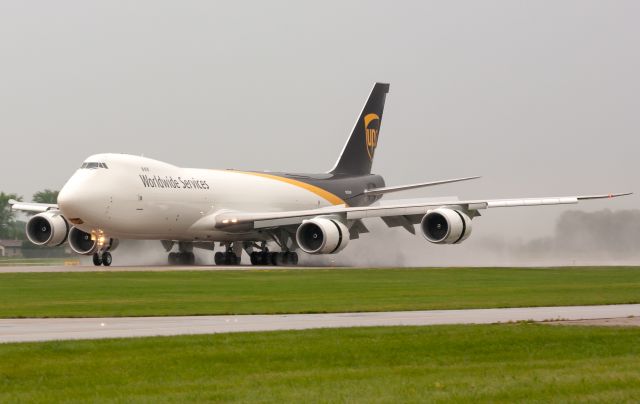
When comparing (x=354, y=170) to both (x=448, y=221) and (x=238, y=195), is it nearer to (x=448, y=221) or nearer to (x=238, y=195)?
(x=238, y=195)

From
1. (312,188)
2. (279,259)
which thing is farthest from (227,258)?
(312,188)

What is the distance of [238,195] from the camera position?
68250 millimetres

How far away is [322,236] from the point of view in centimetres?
6072

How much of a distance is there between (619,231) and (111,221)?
2934 cm

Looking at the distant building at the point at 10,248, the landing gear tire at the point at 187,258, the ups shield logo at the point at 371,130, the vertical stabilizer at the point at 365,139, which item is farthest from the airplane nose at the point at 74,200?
the distant building at the point at 10,248

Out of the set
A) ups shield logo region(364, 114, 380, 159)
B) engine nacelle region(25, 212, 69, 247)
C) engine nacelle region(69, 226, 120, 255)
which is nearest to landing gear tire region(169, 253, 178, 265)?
engine nacelle region(69, 226, 120, 255)

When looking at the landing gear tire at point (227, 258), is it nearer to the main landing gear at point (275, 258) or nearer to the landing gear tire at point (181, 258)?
the landing gear tire at point (181, 258)

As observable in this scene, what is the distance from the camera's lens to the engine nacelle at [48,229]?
209 ft

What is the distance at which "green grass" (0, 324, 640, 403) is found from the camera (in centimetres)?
1407

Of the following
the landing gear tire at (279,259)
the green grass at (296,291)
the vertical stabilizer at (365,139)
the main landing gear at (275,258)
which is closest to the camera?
the green grass at (296,291)

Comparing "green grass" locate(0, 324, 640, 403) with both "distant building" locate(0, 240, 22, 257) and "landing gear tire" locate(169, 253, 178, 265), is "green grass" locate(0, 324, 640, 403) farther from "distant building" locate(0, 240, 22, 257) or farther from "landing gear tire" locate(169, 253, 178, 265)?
"distant building" locate(0, 240, 22, 257)

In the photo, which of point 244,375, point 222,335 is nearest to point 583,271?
point 222,335

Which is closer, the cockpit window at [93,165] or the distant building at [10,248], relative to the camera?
the cockpit window at [93,165]

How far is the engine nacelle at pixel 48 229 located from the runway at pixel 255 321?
39.2 metres
